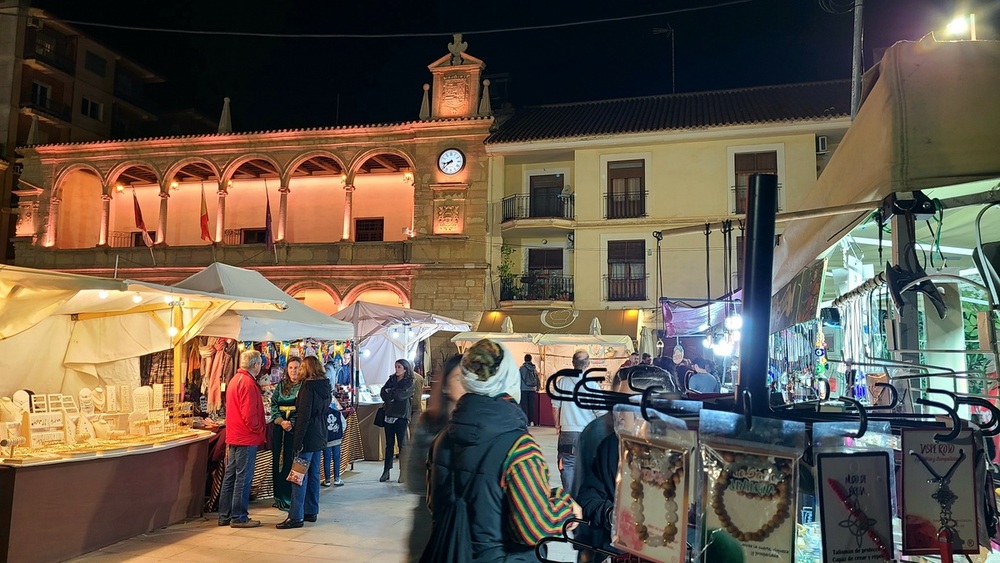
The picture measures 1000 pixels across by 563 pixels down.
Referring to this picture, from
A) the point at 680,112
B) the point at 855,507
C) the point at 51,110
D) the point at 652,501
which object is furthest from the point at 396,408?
the point at 51,110

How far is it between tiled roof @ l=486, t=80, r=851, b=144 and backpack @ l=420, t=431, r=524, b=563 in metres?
19.7

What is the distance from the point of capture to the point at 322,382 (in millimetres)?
7375

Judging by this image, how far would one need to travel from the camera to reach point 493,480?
2678mm

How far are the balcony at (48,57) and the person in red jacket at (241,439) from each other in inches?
1183

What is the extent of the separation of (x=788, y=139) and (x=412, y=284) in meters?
12.6

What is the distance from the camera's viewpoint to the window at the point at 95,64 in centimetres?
3239

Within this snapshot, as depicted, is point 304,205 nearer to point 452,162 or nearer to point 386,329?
point 452,162

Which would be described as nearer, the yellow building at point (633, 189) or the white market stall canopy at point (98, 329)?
the white market stall canopy at point (98, 329)

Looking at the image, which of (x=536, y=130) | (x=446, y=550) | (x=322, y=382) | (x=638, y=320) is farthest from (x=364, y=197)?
(x=446, y=550)

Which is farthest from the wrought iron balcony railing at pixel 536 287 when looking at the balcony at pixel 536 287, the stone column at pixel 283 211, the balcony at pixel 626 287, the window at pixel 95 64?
the window at pixel 95 64

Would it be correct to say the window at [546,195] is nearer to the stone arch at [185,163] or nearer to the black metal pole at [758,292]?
the stone arch at [185,163]

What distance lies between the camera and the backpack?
268cm

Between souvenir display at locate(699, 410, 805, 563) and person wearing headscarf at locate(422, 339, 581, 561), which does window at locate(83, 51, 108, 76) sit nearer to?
person wearing headscarf at locate(422, 339, 581, 561)

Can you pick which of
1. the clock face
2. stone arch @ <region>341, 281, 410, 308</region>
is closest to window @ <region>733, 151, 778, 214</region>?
the clock face
